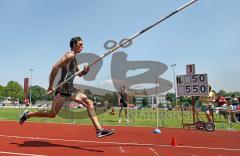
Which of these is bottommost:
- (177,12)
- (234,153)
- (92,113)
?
(234,153)

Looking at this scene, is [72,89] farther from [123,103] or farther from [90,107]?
[123,103]

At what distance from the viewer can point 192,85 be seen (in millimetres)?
14195

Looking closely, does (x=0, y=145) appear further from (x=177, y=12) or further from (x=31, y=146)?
(x=177, y=12)

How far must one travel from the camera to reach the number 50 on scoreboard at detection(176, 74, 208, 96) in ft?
45.6

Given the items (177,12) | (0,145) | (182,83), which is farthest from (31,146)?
(182,83)

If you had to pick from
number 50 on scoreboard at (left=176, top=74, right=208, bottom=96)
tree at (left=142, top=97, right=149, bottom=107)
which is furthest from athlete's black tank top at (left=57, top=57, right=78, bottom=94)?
tree at (left=142, top=97, right=149, bottom=107)

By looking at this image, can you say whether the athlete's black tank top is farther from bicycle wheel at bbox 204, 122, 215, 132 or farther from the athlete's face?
bicycle wheel at bbox 204, 122, 215, 132

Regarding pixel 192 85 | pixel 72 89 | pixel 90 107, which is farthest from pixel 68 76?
pixel 192 85

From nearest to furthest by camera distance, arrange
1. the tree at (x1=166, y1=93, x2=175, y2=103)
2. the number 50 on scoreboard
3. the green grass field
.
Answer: the number 50 on scoreboard < the green grass field < the tree at (x1=166, y1=93, x2=175, y2=103)

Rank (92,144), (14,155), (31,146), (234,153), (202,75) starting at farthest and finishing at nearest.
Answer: (202,75) → (92,144) → (31,146) → (234,153) → (14,155)

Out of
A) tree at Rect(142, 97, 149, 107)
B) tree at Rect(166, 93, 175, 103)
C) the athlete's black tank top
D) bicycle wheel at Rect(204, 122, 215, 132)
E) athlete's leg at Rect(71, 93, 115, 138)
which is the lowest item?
bicycle wheel at Rect(204, 122, 215, 132)

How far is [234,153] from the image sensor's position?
660cm

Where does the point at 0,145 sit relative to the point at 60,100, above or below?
below

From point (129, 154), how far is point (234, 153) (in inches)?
90.0
